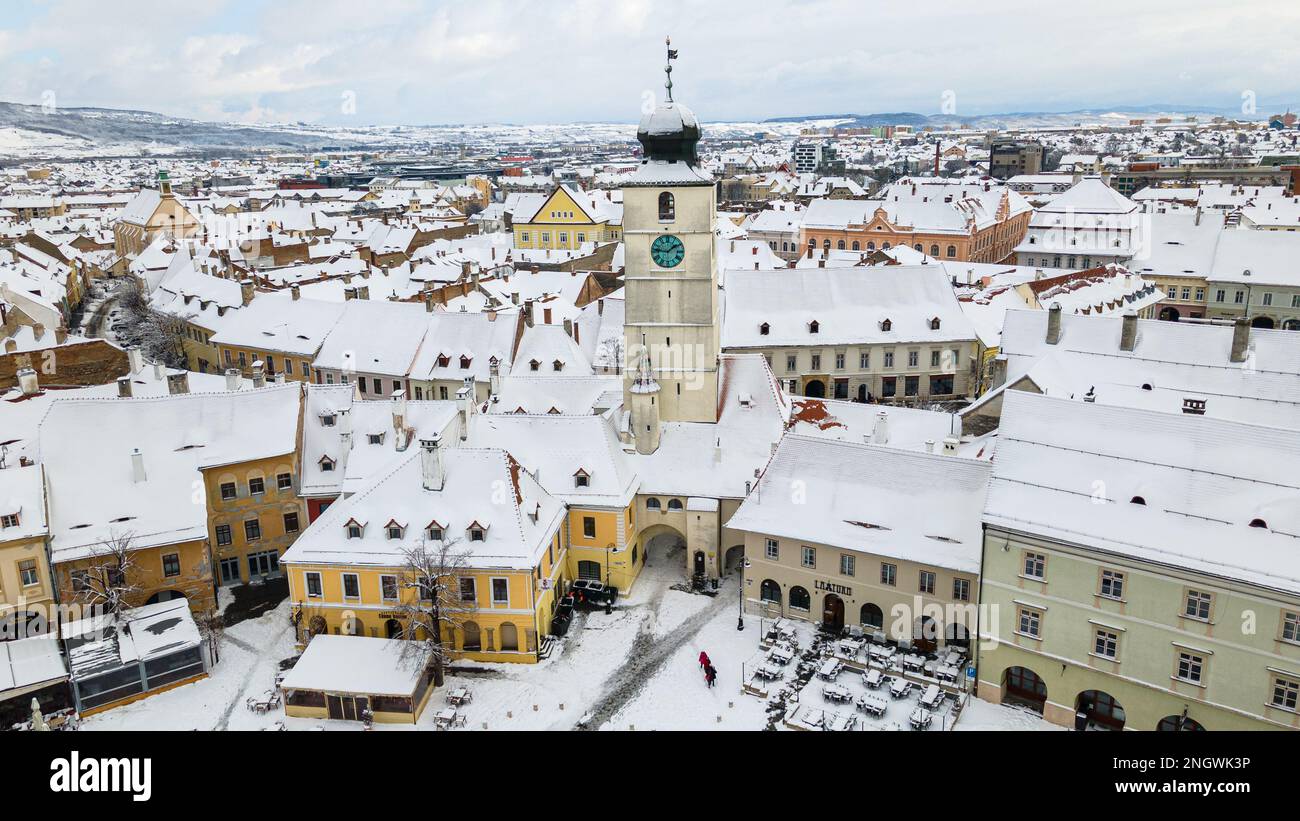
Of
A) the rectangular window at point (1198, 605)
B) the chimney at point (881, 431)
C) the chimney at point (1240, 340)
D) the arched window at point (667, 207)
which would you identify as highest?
the arched window at point (667, 207)

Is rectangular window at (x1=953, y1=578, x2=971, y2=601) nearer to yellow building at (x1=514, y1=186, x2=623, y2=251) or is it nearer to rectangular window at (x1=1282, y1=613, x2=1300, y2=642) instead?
rectangular window at (x1=1282, y1=613, x2=1300, y2=642)

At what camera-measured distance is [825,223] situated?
12138 centimetres

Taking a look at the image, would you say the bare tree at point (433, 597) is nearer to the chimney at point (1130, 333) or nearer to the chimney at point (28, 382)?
the chimney at point (28, 382)

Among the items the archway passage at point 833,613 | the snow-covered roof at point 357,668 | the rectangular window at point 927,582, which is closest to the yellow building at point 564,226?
the archway passage at point 833,613

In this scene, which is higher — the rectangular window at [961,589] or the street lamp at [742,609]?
the rectangular window at [961,589]

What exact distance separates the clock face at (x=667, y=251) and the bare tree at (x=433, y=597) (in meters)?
18.7

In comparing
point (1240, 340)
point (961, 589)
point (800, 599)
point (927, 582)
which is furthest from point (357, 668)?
point (1240, 340)

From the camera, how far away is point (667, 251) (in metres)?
49.3

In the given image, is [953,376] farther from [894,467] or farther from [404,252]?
[404,252]

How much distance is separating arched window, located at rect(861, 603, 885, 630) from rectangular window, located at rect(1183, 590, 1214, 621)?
1231cm

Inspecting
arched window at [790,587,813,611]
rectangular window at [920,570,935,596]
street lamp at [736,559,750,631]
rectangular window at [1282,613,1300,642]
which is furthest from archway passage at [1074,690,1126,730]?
street lamp at [736,559,750,631]

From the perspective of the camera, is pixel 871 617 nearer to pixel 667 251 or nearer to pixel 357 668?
pixel 667 251

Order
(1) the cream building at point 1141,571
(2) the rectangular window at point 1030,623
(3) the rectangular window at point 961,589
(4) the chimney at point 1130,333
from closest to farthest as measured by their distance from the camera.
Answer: (1) the cream building at point 1141,571, (2) the rectangular window at point 1030,623, (3) the rectangular window at point 961,589, (4) the chimney at point 1130,333

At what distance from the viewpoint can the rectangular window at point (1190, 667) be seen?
31.0 m
